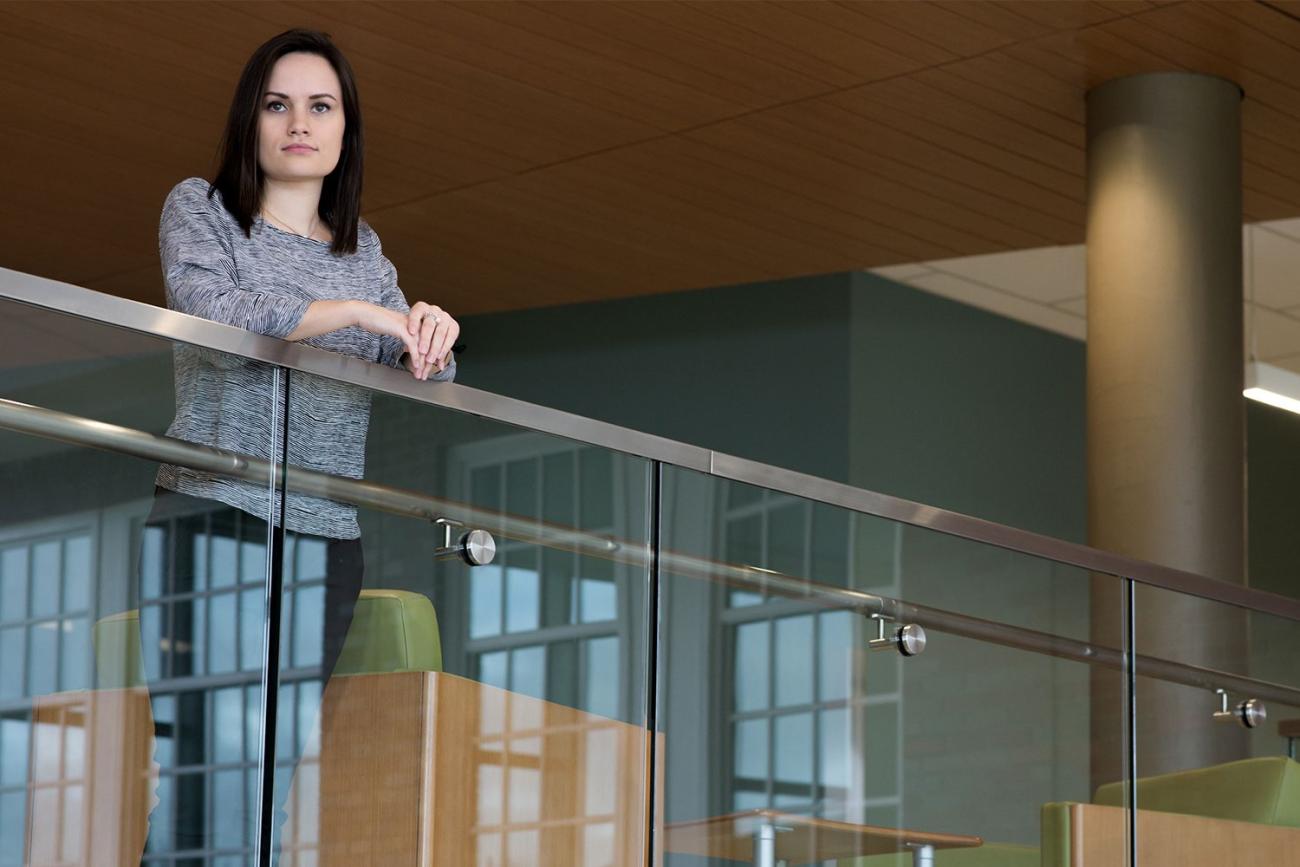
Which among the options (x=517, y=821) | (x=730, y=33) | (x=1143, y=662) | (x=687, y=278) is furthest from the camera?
(x=687, y=278)

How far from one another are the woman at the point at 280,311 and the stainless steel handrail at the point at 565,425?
3cm

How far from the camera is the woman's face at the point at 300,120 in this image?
107 inches

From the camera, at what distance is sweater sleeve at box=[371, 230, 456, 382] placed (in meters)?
2.68

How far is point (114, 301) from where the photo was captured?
215 cm

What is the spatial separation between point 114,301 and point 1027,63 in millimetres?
4010

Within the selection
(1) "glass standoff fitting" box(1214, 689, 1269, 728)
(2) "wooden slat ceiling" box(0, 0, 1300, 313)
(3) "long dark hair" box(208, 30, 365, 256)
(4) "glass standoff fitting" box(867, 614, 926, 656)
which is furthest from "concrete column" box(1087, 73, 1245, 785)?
(3) "long dark hair" box(208, 30, 365, 256)

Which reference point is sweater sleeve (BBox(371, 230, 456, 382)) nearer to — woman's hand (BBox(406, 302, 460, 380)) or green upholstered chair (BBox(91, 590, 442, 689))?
woman's hand (BBox(406, 302, 460, 380))

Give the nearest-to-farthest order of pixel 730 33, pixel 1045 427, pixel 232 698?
pixel 232 698
pixel 730 33
pixel 1045 427

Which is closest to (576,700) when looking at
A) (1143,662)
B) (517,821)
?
(517,821)

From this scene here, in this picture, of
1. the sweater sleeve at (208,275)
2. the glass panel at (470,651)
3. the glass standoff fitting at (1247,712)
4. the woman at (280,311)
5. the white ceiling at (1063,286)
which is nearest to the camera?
the woman at (280,311)

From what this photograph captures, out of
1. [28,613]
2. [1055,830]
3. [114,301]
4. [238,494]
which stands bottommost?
[1055,830]

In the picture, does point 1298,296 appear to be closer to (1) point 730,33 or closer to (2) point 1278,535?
(2) point 1278,535

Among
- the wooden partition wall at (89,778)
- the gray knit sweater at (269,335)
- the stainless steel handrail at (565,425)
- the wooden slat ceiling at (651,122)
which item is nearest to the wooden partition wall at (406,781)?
the wooden partition wall at (89,778)

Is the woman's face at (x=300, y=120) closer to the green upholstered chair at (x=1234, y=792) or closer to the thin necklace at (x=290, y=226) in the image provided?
the thin necklace at (x=290, y=226)
